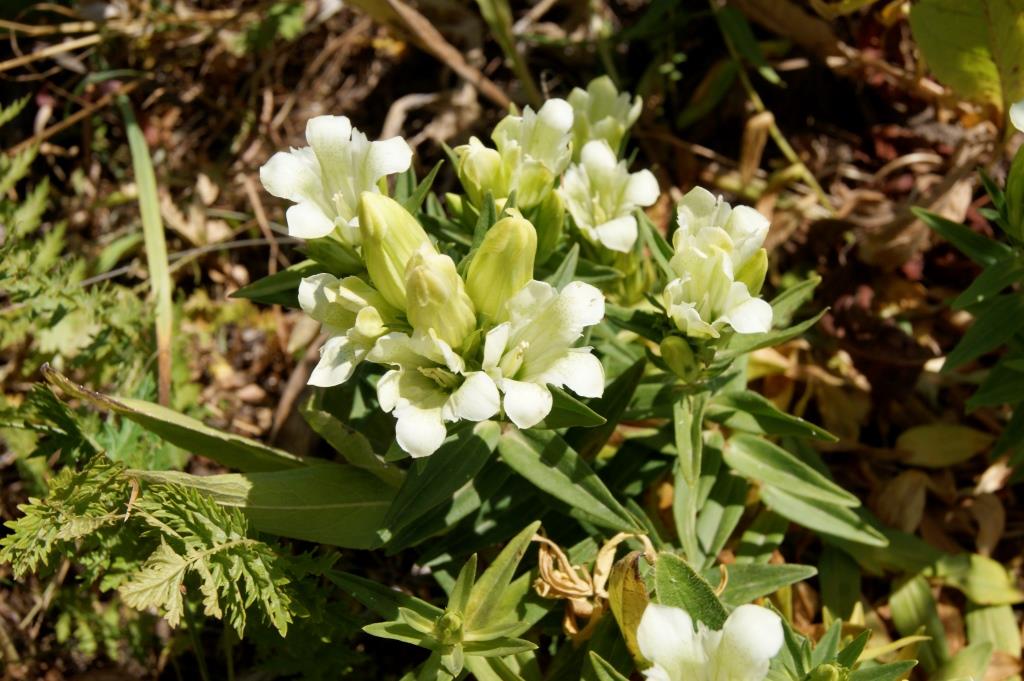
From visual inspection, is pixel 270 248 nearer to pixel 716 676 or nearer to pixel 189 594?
pixel 189 594

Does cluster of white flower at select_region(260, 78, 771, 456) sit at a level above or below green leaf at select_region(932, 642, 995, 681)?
above

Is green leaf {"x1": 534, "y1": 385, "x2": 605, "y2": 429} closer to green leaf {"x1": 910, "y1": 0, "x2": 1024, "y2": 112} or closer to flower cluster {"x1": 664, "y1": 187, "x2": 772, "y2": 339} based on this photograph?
flower cluster {"x1": 664, "y1": 187, "x2": 772, "y2": 339}

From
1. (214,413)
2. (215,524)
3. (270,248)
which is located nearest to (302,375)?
(214,413)

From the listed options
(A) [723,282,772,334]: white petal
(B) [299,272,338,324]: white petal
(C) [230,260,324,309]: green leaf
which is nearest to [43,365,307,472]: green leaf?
(C) [230,260,324,309]: green leaf

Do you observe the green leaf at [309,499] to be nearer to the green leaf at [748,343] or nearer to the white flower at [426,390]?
the white flower at [426,390]

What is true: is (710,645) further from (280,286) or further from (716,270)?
(280,286)

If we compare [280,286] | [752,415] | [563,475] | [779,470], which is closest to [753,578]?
[779,470]
